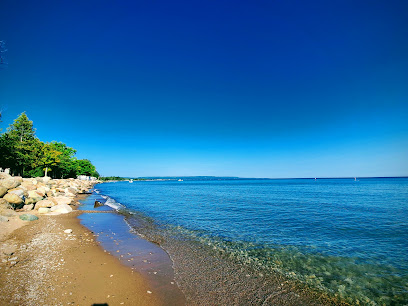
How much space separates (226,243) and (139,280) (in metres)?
5.93

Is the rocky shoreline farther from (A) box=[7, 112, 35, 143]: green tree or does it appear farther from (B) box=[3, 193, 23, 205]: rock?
(A) box=[7, 112, 35, 143]: green tree

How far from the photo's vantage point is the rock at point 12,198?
595 inches

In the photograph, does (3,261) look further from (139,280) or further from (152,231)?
(152,231)

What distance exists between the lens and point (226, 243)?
11.2 meters

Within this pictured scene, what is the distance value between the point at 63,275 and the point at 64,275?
3cm

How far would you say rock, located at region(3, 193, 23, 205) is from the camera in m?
15.1

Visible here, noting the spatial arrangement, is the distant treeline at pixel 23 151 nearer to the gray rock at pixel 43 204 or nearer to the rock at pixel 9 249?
the gray rock at pixel 43 204

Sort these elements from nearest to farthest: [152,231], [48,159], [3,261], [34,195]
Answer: [3,261]
[152,231]
[34,195]
[48,159]

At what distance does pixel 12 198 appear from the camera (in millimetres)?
15367

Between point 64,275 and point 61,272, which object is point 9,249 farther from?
point 64,275

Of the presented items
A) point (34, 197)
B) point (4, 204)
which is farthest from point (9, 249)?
point (34, 197)

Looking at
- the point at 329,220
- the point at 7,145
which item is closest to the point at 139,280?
the point at 329,220

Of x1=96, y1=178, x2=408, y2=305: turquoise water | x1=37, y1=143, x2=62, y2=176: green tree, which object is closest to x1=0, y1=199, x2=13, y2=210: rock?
x1=96, y1=178, x2=408, y2=305: turquoise water

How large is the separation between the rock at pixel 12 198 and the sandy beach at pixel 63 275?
6.61 metres
